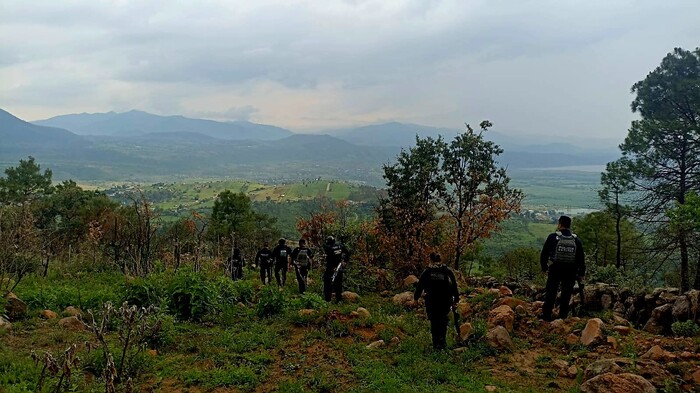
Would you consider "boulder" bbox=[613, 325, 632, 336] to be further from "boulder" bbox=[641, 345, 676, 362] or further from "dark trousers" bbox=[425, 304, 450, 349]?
"dark trousers" bbox=[425, 304, 450, 349]

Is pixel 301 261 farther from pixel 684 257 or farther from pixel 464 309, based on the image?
pixel 684 257

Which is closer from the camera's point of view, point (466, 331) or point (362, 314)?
point (466, 331)

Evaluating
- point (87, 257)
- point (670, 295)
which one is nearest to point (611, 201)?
point (670, 295)

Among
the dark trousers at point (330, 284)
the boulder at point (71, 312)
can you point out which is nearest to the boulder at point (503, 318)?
the dark trousers at point (330, 284)

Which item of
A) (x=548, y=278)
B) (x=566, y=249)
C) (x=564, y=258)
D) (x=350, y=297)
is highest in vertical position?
(x=566, y=249)

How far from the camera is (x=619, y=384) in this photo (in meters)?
5.38

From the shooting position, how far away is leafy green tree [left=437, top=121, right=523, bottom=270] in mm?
15922

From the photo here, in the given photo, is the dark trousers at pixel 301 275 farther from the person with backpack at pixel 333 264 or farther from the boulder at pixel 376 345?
the boulder at pixel 376 345

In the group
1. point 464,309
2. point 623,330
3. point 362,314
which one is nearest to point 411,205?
point 464,309

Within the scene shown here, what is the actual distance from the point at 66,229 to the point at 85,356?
3070 cm

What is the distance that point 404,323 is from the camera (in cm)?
966

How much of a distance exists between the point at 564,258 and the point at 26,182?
4624cm

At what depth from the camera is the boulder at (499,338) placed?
7.62 m

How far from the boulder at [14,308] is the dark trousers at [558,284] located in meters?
10.8
